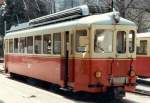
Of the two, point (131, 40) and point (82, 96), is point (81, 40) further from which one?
point (82, 96)

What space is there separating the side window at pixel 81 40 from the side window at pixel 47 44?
8.88 feet

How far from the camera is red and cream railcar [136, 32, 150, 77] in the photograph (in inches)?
920

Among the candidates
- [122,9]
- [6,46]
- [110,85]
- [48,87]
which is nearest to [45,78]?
[48,87]

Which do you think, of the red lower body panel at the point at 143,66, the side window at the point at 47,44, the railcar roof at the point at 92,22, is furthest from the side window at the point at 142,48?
the railcar roof at the point at 92,22

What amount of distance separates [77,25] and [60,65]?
6.50ft

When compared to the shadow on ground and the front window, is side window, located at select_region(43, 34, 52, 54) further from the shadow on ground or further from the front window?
the front window

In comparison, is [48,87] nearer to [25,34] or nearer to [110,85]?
[25,34]

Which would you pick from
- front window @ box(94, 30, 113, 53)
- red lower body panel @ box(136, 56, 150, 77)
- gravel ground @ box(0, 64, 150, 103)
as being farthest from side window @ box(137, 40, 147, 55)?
front window @ box(94, 30, 113, 53)

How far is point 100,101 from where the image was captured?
17.1 meters

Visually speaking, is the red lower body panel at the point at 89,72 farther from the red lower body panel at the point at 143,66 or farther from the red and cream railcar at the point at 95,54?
the red lower body panel at the point at 143,66

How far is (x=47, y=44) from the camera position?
2005cm

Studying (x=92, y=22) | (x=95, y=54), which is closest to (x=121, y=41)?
(x=95, y=54)

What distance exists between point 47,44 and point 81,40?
3.70 metres

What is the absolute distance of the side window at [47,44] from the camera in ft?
64.8
